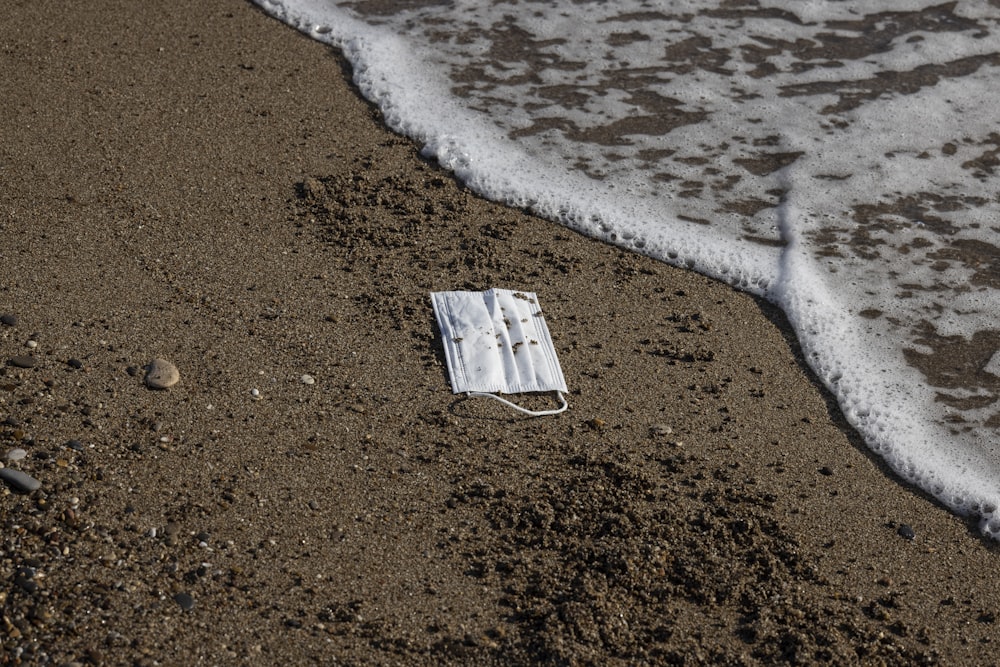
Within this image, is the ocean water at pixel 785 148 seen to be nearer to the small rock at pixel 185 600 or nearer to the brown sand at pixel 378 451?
the brown sand at pixel 378 451

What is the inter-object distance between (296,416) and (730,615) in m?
1.62

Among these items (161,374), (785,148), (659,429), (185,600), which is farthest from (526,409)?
(785,148)

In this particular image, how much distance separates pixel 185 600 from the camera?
9.65ft

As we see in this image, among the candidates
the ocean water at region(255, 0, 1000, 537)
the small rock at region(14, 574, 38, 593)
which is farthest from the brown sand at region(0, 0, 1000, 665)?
the ocean water at region(255, 0, 1000, 537)

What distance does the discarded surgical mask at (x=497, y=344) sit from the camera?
3951 mm

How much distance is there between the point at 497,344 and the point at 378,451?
30.6 inches

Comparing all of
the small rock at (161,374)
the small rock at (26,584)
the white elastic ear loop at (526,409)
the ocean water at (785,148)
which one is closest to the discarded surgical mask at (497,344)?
the white elastic ear loop at (526,409)

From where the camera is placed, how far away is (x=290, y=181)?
491 cm

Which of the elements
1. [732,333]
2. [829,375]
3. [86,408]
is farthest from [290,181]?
[829,375]

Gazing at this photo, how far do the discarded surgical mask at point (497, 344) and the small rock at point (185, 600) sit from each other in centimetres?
131

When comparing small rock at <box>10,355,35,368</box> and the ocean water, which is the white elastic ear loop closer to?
the ocean water

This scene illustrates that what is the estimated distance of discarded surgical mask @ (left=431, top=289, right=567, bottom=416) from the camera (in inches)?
156

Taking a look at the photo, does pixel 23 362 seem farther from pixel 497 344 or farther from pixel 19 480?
pixel 497 344

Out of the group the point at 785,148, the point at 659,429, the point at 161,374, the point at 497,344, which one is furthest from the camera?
the point at 785,148
